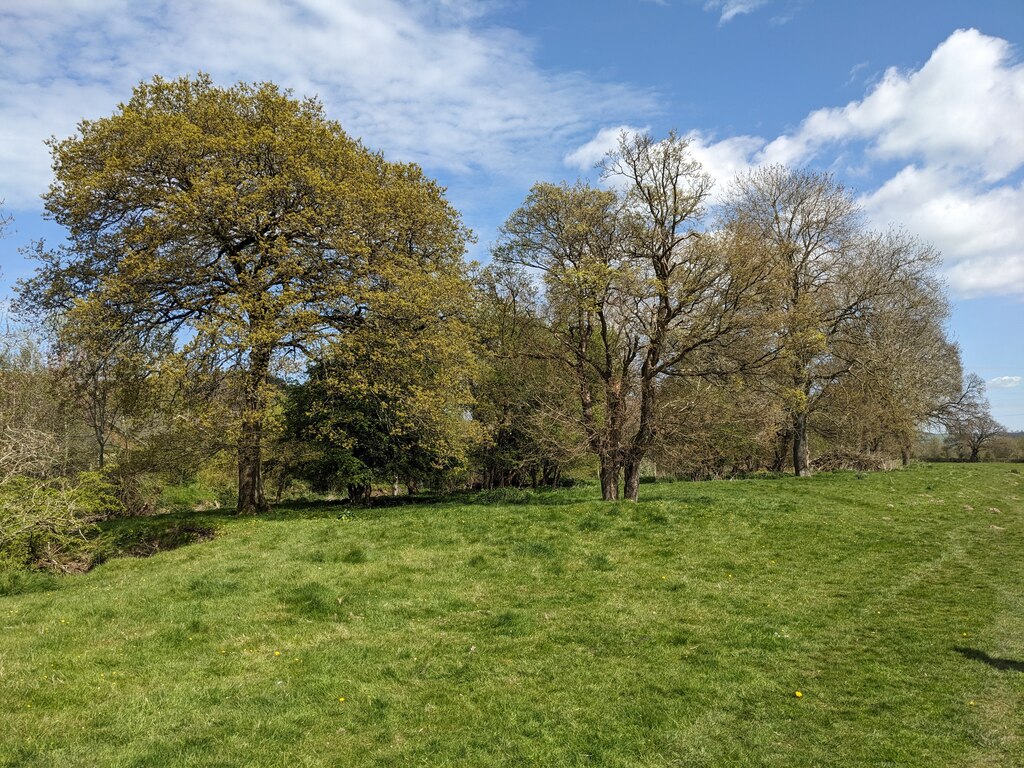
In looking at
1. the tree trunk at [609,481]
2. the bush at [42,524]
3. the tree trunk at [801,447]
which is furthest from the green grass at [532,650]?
the tree trunk at [801,447]

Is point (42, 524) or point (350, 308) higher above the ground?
point (350, 308)

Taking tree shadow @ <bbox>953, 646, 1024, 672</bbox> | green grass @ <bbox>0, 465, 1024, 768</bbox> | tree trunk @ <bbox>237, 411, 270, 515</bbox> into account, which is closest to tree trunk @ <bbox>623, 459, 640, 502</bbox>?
green grass @ <bbox>0, 465, 1024, 768</bbox>

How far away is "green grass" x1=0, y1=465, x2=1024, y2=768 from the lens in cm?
573

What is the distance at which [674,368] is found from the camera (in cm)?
1984

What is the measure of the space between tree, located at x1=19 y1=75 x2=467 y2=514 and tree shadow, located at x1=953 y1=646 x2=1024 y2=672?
16.7 metres

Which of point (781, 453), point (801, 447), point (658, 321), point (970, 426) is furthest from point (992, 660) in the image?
point (970, 426)

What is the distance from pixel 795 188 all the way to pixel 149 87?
94.2 feet

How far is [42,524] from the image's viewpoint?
42.8ft

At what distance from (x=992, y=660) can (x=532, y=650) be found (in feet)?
18.6

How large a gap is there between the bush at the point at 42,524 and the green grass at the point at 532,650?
752 millimetres

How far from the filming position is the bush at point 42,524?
1248 centimetres

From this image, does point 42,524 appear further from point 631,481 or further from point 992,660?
point 992,660

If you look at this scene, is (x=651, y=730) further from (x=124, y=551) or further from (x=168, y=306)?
(x=168, y=306)

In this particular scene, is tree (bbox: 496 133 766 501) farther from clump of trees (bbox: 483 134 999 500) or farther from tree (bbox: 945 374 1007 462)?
tree (bbox: 945 374 1007 462)
